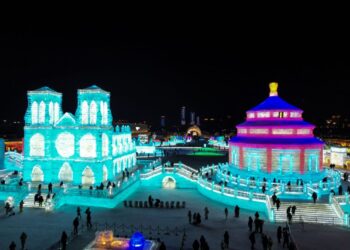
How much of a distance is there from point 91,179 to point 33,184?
18.4 ft

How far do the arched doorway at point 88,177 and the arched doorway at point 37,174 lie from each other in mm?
4433

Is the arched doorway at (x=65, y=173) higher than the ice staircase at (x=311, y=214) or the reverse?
higher

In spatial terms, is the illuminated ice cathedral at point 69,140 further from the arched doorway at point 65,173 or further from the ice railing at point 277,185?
the ice railing at point 277,185

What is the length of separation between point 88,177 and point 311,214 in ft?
66.6

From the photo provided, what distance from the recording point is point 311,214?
23.5 meters

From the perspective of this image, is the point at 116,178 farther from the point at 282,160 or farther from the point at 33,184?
the point at 282,160

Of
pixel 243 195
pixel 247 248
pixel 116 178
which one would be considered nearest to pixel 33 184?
pixel 116 178

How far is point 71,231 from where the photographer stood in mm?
20938

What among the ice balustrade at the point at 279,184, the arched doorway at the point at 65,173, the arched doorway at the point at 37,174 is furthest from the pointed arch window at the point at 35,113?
the ice balustrade at the point at 279,184

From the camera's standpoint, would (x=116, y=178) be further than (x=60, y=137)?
Yes

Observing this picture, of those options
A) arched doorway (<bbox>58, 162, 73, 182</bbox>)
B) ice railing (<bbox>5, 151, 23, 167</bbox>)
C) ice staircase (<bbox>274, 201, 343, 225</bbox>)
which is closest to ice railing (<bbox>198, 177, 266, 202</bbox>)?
ice staircase (<bbox>274, 201, 343, 225</bbox>)

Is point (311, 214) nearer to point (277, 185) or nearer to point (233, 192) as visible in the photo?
point (277, 185)

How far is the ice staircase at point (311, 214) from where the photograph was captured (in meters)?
22.8

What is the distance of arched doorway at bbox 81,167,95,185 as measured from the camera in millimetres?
32031
